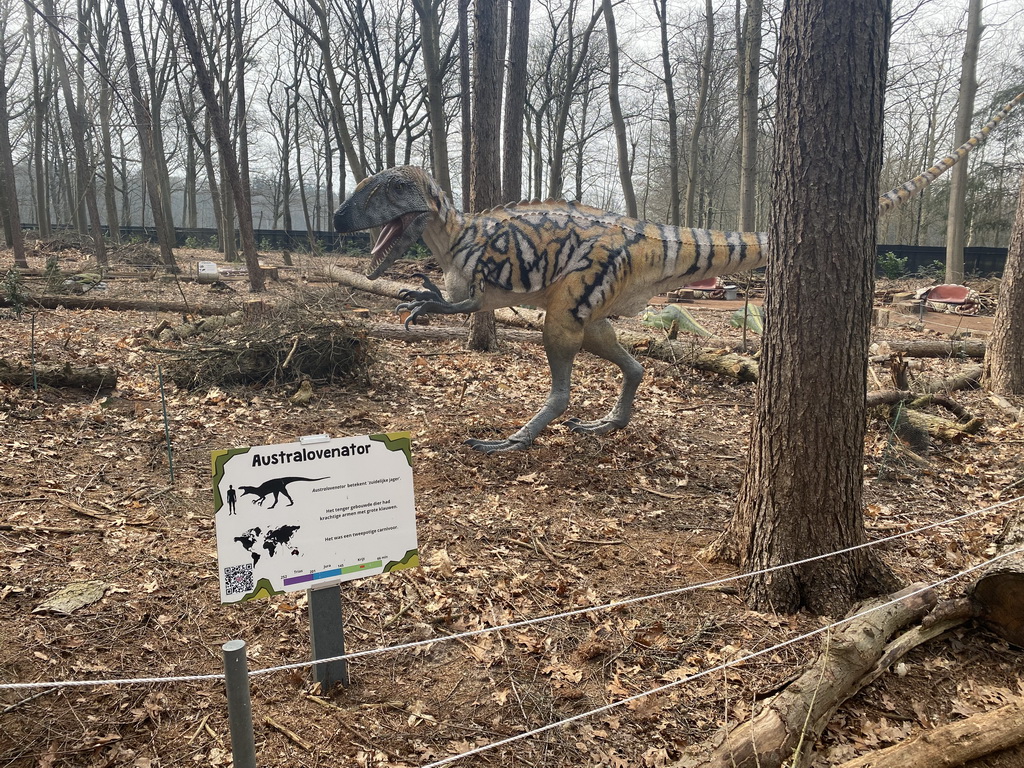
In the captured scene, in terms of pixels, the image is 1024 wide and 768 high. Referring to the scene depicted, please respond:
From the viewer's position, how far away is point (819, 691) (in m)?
2.61

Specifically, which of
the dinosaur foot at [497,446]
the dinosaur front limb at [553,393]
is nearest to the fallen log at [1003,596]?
the dinosaur front limb at [553,393]

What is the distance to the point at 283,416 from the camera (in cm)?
614

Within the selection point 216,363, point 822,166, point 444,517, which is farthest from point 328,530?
point 216,363

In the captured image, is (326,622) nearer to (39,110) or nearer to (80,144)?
(80,144)

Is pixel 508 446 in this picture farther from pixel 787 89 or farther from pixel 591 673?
pixel 787 89

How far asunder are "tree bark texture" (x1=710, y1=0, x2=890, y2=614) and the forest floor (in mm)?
365

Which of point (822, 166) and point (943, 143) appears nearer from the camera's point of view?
point (822, 166)

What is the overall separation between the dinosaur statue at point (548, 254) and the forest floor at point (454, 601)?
1125mm

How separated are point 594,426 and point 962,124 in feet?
51.3

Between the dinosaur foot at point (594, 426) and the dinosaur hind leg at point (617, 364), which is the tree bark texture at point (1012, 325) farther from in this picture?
the dinosaur foot at point (594, 426)

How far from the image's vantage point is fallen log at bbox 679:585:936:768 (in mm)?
2338

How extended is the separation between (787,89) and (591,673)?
2.91 metres

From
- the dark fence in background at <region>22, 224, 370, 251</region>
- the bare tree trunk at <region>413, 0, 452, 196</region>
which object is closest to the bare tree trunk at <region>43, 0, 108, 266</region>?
the bare tree trunk at <region>413, 0, 452, 196</region>

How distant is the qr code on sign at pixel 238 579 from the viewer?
2.28 m
